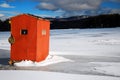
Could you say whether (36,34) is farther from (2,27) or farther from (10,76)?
(2,27)

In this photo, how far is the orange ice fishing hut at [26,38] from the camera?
10688mm

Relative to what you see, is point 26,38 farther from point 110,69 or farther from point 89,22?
point 89,22

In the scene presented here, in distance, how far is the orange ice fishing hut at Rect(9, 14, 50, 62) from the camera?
421 inches

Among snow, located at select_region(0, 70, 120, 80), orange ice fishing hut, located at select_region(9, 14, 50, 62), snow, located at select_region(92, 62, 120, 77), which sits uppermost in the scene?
orange ice fishing hut, located at select_region(9, 14, 50, 62)

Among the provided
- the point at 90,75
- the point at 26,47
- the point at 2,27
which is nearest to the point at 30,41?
the point at 26,47

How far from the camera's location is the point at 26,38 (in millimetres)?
10758

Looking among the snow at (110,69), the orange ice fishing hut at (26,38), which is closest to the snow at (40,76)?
the snow at (110,69)

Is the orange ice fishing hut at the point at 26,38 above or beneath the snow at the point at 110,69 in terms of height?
above

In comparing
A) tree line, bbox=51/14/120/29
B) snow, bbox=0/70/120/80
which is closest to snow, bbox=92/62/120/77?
snow, bbox=0/70/120/80

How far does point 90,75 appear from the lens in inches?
332

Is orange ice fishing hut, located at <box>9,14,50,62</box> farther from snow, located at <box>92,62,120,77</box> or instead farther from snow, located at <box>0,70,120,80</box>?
snow, located at <box>92,62,120,77</box>

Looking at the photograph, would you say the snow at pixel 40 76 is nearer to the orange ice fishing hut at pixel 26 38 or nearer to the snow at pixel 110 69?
the snow at pixel 110 69

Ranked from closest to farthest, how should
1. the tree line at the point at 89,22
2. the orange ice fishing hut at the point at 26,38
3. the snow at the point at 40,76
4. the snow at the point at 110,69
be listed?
the snow at the point at 40,76
the snow at the point at 110,69
the orange ice fishing hut at the point at 26,38
the tree line at the point at 89,22

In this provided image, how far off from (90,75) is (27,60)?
334 centimetres
